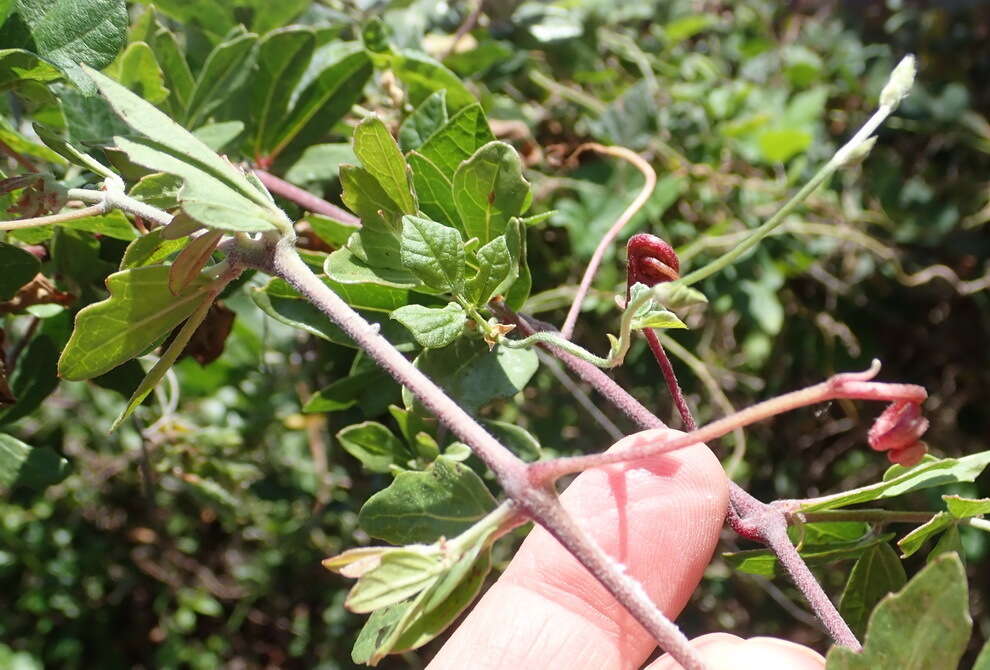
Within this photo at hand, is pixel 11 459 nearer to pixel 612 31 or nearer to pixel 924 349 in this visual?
pixel 612 31

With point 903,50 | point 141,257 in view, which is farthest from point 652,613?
point 903,50

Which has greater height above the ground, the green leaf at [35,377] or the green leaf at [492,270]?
the green leaf at [492,270]

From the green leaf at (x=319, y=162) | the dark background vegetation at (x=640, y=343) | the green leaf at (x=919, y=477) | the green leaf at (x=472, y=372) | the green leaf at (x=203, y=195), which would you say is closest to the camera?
the green leaf at (x=203, y=195)

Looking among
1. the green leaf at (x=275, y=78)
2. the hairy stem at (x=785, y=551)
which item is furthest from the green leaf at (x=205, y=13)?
the hairy stem at (x=785, y=551)

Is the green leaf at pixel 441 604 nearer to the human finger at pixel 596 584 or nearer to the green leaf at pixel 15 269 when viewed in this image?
the human finger at pixel 596 584

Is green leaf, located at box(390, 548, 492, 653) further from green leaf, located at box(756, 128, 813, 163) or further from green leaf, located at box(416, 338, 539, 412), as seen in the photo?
green leaf, located at box(756, 128, 813, 163)

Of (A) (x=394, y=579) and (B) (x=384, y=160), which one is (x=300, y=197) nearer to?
(B) (x=384, y=160)
